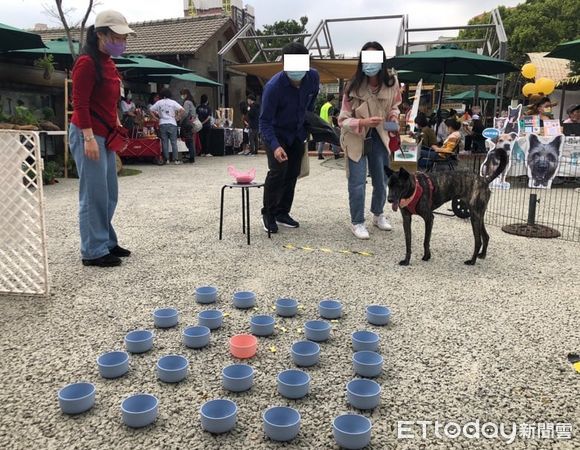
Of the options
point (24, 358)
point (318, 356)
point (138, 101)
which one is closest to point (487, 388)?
point (318, 356)

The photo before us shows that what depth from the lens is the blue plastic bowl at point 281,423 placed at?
6.41 ft

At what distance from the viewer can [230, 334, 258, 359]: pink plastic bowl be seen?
268 cm

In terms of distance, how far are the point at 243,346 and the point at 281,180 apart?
2.77 meters

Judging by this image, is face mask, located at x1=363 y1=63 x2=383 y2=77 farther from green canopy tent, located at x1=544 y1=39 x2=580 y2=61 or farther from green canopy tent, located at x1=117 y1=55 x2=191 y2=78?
green canopy tent, located at x1=117 y1=55 x2=191 y2=78

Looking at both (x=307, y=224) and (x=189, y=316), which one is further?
(x=307, y=224)

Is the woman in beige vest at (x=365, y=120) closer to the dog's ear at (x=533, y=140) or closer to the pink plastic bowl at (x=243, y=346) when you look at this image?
the pink plastic bowl at (x=243, y=346)

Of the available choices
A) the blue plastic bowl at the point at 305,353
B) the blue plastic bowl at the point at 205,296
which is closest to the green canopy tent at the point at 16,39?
the blue plastic bowl at the point at 205,296

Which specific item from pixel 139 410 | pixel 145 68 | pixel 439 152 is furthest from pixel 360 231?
pixel 145 68

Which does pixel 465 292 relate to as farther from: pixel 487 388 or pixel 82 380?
pixel 82 380

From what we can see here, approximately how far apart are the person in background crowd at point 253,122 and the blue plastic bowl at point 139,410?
41.2 ft

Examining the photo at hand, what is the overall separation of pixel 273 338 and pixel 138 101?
13415 mm

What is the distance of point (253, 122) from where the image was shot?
15117 mm

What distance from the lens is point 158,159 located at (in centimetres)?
1259

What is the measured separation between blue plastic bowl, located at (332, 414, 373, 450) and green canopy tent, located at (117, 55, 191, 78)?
10.4m
